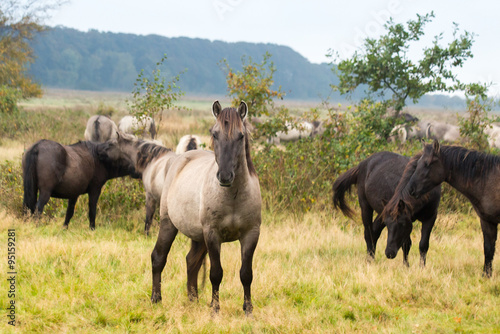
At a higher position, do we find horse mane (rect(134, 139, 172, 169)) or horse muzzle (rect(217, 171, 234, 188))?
horse muzzle (rect(217, 171, 234, 188))

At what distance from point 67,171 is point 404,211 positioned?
550 centimetres

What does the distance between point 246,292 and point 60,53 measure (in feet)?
473

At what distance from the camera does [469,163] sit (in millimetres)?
5836

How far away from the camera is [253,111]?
35.7ft

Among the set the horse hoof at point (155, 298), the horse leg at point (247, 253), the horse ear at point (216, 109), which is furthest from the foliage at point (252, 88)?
the horse leg at point (247, 253)

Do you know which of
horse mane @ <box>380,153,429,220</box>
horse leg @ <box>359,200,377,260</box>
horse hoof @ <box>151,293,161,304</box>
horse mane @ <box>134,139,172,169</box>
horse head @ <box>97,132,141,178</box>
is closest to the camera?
horse hoof @ <box>151,293,161,304</box>

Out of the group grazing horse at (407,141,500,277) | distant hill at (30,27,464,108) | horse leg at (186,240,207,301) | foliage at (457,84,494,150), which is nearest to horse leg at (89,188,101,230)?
horse leg at (186,240,207,301)

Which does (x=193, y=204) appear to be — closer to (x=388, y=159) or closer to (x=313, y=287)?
(x=313, y=287)

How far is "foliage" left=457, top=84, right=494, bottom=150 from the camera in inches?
439

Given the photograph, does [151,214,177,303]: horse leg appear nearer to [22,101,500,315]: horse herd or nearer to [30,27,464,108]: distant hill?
[22,101,500,315]: horse herd

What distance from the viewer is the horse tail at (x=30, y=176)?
781 cm

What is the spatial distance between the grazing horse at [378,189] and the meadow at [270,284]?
1.04 ft

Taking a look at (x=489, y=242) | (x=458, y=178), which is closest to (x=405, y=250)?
(x=489, y=242)

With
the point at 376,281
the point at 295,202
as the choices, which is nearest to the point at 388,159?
the point at 376,281
